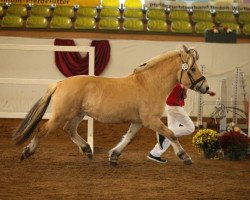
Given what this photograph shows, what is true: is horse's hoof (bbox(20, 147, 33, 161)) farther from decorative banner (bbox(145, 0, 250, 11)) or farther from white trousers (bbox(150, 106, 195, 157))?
decorative banner (bbox(145, 0, 250, 11))

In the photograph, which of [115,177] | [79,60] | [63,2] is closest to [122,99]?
[115,177]

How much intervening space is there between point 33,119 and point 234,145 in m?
3.50

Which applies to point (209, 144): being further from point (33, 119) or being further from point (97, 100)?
point (33, 119)

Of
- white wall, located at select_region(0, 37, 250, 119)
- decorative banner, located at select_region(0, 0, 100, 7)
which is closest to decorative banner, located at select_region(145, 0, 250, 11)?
decorative banner, located at select_region(0, 0, 100, 7)

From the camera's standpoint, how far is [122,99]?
800cm

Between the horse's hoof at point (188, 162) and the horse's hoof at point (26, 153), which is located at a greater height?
the horse's hoof at point (26, 153)

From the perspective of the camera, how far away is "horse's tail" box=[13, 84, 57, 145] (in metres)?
8.12

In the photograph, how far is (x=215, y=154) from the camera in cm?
935

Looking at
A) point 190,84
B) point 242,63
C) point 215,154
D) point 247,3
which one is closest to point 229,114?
point 242,63

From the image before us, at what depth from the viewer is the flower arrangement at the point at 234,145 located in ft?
30.3

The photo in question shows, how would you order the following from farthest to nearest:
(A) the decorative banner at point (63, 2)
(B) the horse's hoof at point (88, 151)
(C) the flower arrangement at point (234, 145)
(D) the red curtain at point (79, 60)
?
1. (A) the decorative banner at point (63, 2)
2. (D) the red curtain at point (79, 60)
3. (C) the flower arrangement at point (234, 145)
4. (B) the horse's hoof at point (88, 151)

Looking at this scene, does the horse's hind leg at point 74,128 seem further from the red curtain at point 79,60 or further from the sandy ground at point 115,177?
the red curtain at point 79,60

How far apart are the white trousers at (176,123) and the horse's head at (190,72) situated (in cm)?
56

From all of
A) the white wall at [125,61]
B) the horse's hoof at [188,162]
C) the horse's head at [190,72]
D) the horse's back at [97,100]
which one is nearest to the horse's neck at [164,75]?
the horse's head at [190,72]
